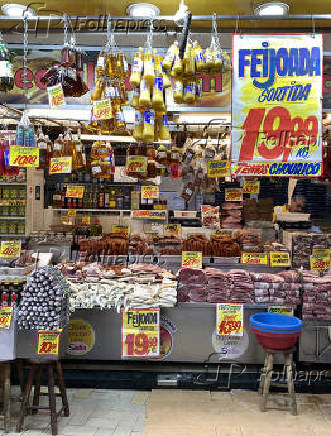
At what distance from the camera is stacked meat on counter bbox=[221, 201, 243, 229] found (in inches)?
415

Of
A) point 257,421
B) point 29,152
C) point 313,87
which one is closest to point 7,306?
point 29,152

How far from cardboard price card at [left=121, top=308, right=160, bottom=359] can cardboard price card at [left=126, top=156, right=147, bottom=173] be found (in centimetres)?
250

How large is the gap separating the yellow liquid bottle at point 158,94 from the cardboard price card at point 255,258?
4.24m

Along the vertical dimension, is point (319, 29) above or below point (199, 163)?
above

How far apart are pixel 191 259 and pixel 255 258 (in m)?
1.11

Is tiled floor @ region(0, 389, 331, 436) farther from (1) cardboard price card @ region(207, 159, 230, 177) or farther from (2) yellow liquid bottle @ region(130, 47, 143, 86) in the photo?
(1) cardboard price card @ region(207, 159, 230, 177)

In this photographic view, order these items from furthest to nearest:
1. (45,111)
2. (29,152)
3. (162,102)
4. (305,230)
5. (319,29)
Result: (305,230) < (319,29) < (45,111) < (29,152) < (162,102)

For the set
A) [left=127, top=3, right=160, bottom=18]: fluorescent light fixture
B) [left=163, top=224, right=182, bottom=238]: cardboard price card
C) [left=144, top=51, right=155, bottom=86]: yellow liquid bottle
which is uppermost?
[left=127, top=3, right=160, bottom=18]: fluorescent light fixture

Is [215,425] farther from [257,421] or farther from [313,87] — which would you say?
[313,87]

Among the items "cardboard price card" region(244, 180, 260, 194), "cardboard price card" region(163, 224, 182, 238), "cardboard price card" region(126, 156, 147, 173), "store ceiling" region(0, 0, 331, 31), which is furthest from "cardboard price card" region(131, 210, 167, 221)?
"store ceiling" region(0, 0, 331, 31)

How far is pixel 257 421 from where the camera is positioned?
5102mm

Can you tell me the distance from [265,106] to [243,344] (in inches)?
117

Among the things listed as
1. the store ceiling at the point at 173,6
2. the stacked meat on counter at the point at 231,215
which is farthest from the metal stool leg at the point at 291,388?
the stacked meat on counter at the point at 231,215

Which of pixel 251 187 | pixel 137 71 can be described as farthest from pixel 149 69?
pixel 251 187
